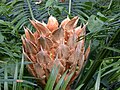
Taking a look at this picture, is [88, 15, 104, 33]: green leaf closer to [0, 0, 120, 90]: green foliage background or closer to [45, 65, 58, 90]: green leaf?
[0, 0, 120, 90]: green foliage background

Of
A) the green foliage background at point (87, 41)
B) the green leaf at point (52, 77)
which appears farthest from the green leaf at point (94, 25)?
the green leaf at point (52, 77)

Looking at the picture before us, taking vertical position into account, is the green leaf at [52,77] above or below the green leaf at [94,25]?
below

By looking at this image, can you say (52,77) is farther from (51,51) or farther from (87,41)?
(87,41)

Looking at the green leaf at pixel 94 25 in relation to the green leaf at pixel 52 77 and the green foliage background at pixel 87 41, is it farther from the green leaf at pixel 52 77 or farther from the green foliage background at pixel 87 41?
the green leaf at pixel 52 77

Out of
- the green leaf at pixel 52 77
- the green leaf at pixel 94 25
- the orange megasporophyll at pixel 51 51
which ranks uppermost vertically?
the green leaf at pixel 94 25

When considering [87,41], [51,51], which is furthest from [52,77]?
[87,41]

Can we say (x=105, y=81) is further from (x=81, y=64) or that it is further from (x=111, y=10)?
(x=111, y=10)

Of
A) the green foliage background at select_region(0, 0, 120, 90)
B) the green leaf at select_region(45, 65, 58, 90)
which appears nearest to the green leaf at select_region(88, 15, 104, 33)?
the green foliage background at select_region(0, 0, 120, 90)
